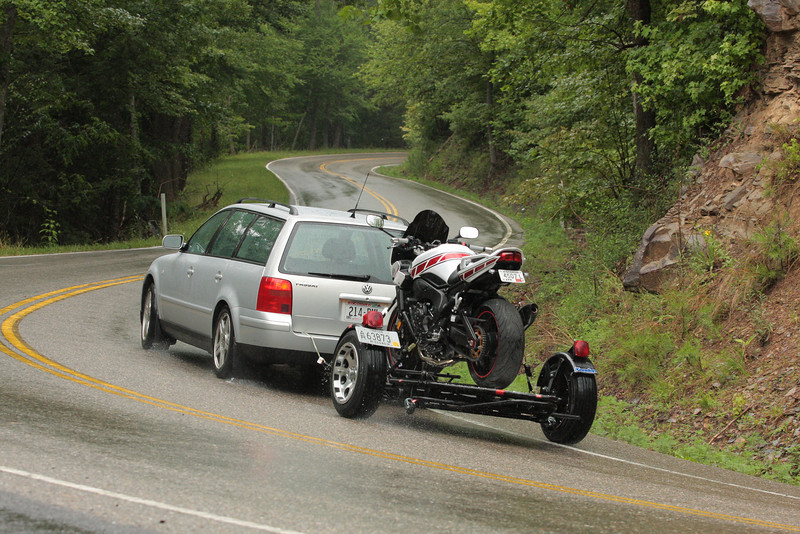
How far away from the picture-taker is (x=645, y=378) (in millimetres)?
9875

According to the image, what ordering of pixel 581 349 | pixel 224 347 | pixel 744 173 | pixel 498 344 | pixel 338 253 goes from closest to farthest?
pixel 498 344 → pixel 581 349 → pixel 338 253 → pixel 224 347 → pixel 744 173

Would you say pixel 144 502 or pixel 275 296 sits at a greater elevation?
pixel 275 296

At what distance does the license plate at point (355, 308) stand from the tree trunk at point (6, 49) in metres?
19.0

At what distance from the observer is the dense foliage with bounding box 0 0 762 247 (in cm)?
1371

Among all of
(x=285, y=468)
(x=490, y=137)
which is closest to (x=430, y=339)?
(x=285, y=468)

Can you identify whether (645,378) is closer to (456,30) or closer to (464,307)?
(464,307)

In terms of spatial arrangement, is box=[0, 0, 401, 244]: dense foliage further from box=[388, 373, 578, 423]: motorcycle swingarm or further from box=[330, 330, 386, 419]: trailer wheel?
box=[388, 373, 578, 423]: motorcycle swingarm

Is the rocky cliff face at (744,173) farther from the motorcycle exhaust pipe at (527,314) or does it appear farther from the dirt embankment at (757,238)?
the motorcycle exhaust pipe at (527,314)

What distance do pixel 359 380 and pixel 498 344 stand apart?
1308 mm

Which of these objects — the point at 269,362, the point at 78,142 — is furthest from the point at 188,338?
the point at 78,142

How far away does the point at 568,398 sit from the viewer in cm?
708

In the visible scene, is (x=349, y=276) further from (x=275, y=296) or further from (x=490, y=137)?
(x=490, y=137)

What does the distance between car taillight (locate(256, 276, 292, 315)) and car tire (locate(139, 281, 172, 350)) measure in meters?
2.94

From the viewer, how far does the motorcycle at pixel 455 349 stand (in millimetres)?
6684
